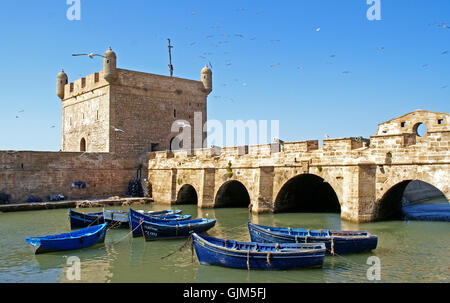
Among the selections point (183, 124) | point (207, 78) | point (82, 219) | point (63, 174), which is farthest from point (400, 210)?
point (63, 174)

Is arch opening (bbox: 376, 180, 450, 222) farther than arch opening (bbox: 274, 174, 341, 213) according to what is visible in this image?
No

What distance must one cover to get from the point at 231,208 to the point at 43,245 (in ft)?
41.2

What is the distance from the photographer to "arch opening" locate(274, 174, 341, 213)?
19797mm

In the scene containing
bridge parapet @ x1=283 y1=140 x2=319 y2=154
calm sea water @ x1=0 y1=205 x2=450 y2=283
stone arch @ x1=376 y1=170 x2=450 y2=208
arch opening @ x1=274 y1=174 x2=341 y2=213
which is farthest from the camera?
arch opening @ x1=274 y1=174 x2=341 y2=213

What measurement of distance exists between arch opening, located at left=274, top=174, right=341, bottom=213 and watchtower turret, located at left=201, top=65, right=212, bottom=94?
1466cm

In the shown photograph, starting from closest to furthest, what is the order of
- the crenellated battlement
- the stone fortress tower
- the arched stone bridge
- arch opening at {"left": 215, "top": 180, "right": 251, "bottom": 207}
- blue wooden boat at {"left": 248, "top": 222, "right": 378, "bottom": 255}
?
blue wooden boat at {"left": 248, "top": 222, "right": 378, "bottom": 255} < the arched stone bridge < arch opening at {"left": 215, "top": 180, "right": 251, "bottom": 207} < the stone fortress tower < the crenellated battlement

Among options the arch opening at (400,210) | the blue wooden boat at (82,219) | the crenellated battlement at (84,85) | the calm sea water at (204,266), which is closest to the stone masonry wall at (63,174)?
the crenellated battlement at (84,85)

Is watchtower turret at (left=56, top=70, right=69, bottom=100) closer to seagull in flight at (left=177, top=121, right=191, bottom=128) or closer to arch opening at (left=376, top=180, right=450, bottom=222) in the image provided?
seagull in flight at (left=177, top=121, right=191, bottom=128)

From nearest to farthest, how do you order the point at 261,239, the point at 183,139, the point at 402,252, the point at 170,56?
1. the point at 402,252
2. the point at 261,239
3. the point at 183,139
4. the point at 170,56

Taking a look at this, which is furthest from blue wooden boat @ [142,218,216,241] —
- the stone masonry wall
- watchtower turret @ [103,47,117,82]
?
watchtower turret @ [103,47,117,82]

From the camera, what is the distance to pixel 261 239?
1218cm

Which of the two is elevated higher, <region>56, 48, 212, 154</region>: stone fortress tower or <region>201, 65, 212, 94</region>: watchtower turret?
<region>201, 65, 212, 94</region>: watchtower turret
